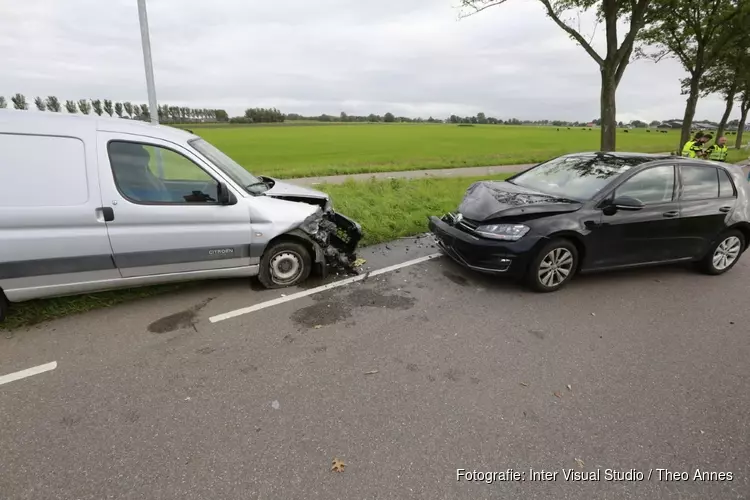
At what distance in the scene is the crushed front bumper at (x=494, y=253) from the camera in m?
4.45

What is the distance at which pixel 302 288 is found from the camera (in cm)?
454

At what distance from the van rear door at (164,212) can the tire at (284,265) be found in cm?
28

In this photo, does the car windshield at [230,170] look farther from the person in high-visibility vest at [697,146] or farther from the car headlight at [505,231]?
the person in high-visibility vest at [697,146]

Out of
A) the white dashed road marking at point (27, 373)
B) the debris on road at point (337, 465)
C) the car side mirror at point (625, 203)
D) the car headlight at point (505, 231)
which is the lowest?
the debris on road at point (337, 465)

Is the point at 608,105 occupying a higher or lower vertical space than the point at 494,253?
higher

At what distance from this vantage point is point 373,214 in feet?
25.0

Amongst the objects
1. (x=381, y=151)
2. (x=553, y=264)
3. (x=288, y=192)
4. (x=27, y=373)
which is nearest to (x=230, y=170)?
(x=288, y=192)

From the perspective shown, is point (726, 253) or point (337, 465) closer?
point (337, 465)

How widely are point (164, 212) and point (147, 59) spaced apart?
410 centimetres

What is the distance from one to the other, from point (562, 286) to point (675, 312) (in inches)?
44.2

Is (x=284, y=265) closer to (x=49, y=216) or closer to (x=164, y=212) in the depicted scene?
(x=164, y=212)

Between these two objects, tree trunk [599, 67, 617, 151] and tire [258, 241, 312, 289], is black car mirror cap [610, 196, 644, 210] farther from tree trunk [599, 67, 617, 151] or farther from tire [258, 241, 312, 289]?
tree trunk [599, 67, 617, 151]

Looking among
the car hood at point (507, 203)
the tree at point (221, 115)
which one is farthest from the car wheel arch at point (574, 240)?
the tree at point (221, 115)

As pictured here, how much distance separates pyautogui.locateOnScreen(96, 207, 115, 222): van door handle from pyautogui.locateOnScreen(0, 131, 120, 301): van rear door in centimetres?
2
